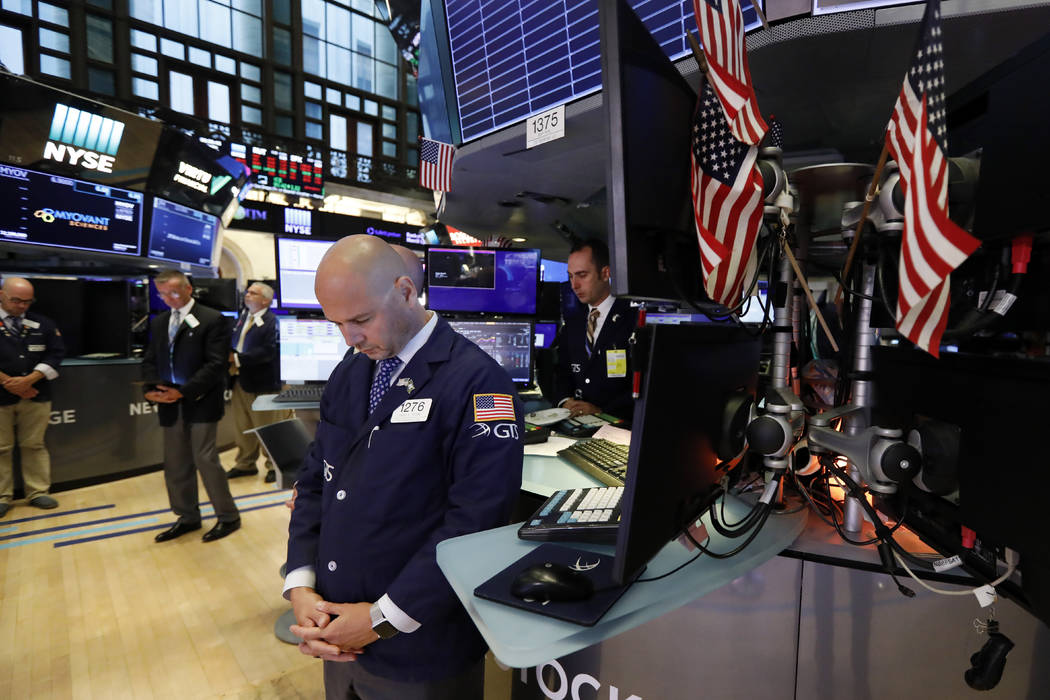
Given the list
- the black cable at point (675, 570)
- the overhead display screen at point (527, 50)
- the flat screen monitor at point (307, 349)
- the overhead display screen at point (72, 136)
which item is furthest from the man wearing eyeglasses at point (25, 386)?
the black cable at point (675, 570)

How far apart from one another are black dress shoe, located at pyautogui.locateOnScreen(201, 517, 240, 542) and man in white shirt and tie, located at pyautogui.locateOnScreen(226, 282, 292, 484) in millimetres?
922

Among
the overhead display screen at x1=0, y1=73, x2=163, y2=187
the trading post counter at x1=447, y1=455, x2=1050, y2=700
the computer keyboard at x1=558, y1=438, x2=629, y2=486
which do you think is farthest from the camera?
the overhead display screen at x1=0, y1=73, x2=163, y2=187

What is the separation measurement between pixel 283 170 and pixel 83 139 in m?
6.04

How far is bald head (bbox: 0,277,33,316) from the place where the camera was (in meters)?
3.97

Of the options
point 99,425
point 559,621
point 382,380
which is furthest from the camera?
point 99,425

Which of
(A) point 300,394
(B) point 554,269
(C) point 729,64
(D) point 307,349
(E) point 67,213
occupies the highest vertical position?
(E) point 67,213

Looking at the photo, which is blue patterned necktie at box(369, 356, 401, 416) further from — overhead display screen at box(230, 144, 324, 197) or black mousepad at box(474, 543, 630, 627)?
overhead display screen at box(230, 144, 324, 197)

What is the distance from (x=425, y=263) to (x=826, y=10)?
2.10 meters

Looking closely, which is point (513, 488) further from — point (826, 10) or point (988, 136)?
point (826, 10)

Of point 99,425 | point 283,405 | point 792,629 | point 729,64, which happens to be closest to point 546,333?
point 283,405

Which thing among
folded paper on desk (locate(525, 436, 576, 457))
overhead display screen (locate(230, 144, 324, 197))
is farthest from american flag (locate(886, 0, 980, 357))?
overhead display screen (locate(230, 144, 324, 197))

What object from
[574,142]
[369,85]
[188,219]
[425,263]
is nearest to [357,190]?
[369,85]

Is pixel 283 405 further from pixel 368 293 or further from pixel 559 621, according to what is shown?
pixel 559 621

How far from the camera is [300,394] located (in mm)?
2727
